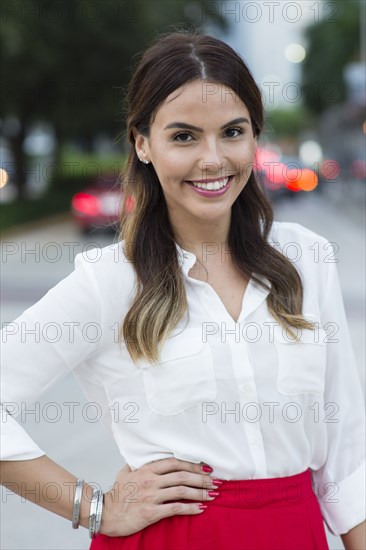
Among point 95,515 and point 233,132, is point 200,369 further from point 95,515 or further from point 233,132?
point 233,132

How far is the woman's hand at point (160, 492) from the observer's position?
1.95 m

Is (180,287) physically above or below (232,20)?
below

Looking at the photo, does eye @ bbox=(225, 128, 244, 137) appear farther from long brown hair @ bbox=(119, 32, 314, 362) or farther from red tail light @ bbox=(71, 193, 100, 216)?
red tail light @ bbox=(71, 193, 100, 216)

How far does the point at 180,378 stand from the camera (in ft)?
6.47

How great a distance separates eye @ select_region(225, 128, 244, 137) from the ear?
0.21 meters

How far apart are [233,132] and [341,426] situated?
0.72 metres

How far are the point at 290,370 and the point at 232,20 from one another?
36073mm

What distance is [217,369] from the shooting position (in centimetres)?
198

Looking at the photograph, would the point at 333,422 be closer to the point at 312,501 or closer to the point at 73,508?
the point at 312,501

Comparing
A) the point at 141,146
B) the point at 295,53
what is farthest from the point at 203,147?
the point at 295,53

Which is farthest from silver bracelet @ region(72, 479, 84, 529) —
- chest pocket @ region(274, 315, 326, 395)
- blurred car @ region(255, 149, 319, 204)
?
blurred car @ region(255, 149, 319, 204)

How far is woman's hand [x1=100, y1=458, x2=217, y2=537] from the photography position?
1950mm

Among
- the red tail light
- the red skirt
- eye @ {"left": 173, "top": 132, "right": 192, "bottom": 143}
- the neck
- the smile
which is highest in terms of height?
the red tail light

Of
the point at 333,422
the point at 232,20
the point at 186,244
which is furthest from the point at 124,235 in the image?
the point at 232,20
